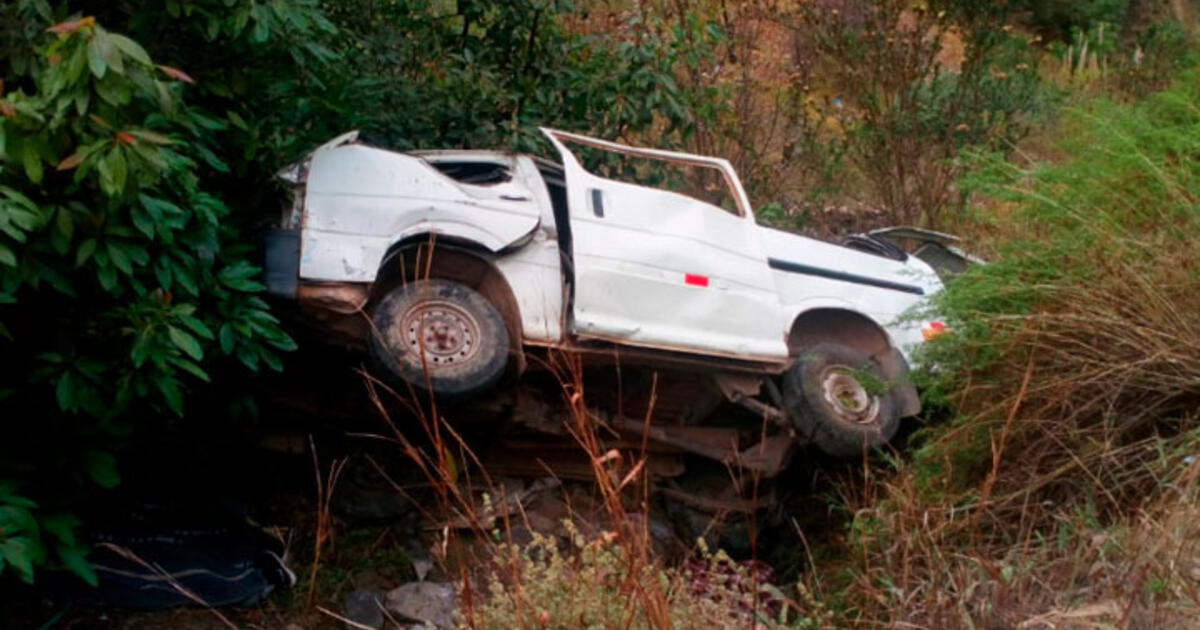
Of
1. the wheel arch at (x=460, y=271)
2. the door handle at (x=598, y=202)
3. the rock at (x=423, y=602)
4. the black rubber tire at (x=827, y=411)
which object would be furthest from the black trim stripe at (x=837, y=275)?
the rock at (x=423, y=602)

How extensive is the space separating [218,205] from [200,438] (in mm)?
2820

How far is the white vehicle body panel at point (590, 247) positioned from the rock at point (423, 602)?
1.74 meters

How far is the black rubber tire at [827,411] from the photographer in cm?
914

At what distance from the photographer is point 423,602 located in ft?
28.7

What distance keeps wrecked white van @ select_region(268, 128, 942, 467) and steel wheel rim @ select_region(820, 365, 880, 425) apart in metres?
0.01

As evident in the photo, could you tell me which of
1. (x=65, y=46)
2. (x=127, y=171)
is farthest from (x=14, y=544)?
(x=65, y=46)

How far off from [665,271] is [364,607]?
2.87 meters

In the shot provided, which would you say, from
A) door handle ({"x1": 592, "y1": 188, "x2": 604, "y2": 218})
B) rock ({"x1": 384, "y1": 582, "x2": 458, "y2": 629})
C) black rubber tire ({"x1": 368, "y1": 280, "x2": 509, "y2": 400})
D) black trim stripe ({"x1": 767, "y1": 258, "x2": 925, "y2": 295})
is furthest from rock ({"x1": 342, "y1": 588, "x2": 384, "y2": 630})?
black trim stripe ({"x1": 767, "y1": 258, "x2": 925, "y2": 295})

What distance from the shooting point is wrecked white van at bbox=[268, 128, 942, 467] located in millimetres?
7871

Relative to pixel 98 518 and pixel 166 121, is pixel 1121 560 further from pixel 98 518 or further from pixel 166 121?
pixel 98 518

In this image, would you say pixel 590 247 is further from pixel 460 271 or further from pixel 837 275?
pixel 837 275

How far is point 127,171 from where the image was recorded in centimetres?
569

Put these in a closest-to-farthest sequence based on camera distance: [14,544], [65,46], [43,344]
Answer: [65,46], [14,544], [43,344]

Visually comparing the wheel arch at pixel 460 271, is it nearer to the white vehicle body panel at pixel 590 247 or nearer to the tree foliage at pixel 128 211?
the white vehicle body panel at pixel 590 247
